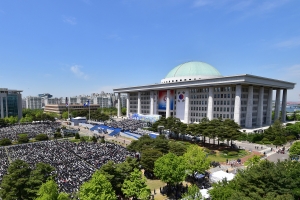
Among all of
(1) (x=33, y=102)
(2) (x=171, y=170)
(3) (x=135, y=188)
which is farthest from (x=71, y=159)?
(1) (x=33, y=102)

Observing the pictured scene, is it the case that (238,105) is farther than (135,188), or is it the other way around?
(238,105)

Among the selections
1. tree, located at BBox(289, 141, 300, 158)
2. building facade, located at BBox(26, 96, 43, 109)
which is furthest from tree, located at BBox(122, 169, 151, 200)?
building facade, located at BBox(26, 96, 43, 109)

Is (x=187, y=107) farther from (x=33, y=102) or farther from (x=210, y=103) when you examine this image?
(x=33, y=102)

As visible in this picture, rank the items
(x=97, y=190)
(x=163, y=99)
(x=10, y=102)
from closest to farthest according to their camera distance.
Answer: (x=97, y=190)
(x=163, y=99)
(x=10, y=102)

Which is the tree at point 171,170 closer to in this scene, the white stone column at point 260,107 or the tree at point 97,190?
the tree at point 97,190

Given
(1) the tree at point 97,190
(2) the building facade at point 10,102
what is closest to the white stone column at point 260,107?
(1) the tree at point 97,190

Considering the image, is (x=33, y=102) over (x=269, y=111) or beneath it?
beneath

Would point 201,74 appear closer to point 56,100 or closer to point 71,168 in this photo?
point 71,168
